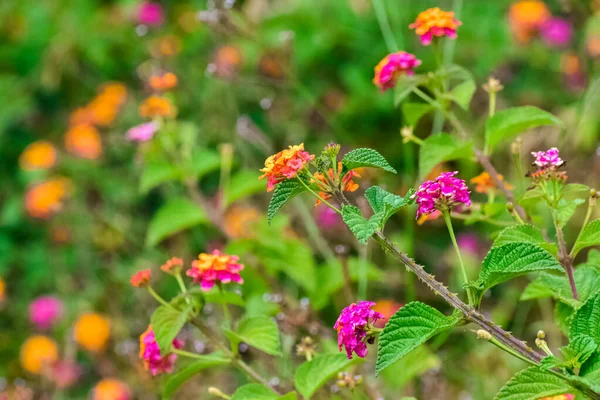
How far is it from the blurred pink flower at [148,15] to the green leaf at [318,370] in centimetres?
203

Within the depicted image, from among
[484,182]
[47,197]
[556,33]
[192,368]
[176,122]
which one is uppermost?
[484,182]

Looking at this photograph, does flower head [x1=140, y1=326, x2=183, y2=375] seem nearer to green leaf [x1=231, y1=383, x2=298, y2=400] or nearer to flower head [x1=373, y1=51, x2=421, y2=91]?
green leaf [x1=231, y1=383, x2=298, y2=400]

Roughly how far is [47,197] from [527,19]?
1695 mm

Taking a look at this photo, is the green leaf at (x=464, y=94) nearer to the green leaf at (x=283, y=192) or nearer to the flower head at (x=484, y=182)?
the flower head at (x=484, y=182)

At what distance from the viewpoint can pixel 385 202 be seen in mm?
788

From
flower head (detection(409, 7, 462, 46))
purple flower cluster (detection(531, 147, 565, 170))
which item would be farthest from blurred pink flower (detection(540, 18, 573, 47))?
purple flower cluster (detection(531, 147, 565, 170))

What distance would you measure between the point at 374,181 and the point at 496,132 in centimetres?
93

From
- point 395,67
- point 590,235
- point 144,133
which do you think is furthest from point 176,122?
point 590,235

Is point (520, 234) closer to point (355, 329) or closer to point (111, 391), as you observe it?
point (355, 329)

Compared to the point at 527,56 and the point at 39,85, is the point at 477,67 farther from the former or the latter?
the point at 39,85

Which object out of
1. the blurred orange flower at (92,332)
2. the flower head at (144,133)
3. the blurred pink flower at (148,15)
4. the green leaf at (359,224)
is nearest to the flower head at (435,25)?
the green leaf at (359,224)

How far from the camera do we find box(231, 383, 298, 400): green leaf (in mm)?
912

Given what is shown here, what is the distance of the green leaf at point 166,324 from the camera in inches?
36.3

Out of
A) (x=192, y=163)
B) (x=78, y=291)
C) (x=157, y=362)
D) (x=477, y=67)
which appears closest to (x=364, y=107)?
(x=477, y=67)
